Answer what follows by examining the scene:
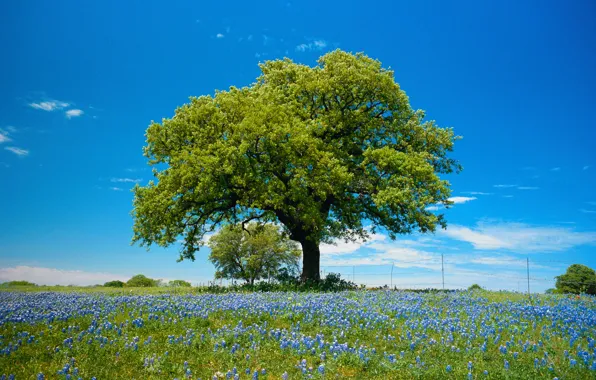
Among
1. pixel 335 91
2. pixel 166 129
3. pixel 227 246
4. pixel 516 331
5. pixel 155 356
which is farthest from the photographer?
pixel 227 246

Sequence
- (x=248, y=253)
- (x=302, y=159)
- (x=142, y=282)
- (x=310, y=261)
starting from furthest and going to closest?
1. (x=248, y=253)
2. (x=142, y=282)
3. (x=310, y=261)
4. (x=302, y=159)

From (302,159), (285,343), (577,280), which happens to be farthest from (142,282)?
(577,280)

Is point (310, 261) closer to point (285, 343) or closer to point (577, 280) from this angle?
point (285, 343)

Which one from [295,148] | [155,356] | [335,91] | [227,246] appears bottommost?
[155,356]

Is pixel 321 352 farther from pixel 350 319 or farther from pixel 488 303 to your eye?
pixel 488 303

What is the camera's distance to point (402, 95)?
26156mm

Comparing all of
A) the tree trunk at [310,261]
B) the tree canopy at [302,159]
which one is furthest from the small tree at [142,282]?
the tree trunk at [310,261]

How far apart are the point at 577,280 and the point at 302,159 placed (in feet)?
100

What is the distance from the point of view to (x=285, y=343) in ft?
27.0

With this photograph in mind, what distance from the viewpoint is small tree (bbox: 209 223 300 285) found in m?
50.7

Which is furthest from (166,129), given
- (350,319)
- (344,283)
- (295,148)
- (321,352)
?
(321,352)

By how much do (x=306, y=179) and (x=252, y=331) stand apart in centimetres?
1412

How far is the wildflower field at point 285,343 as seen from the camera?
7.34 m

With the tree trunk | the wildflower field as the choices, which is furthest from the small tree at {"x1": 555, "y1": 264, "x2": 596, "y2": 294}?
the wildflower field
